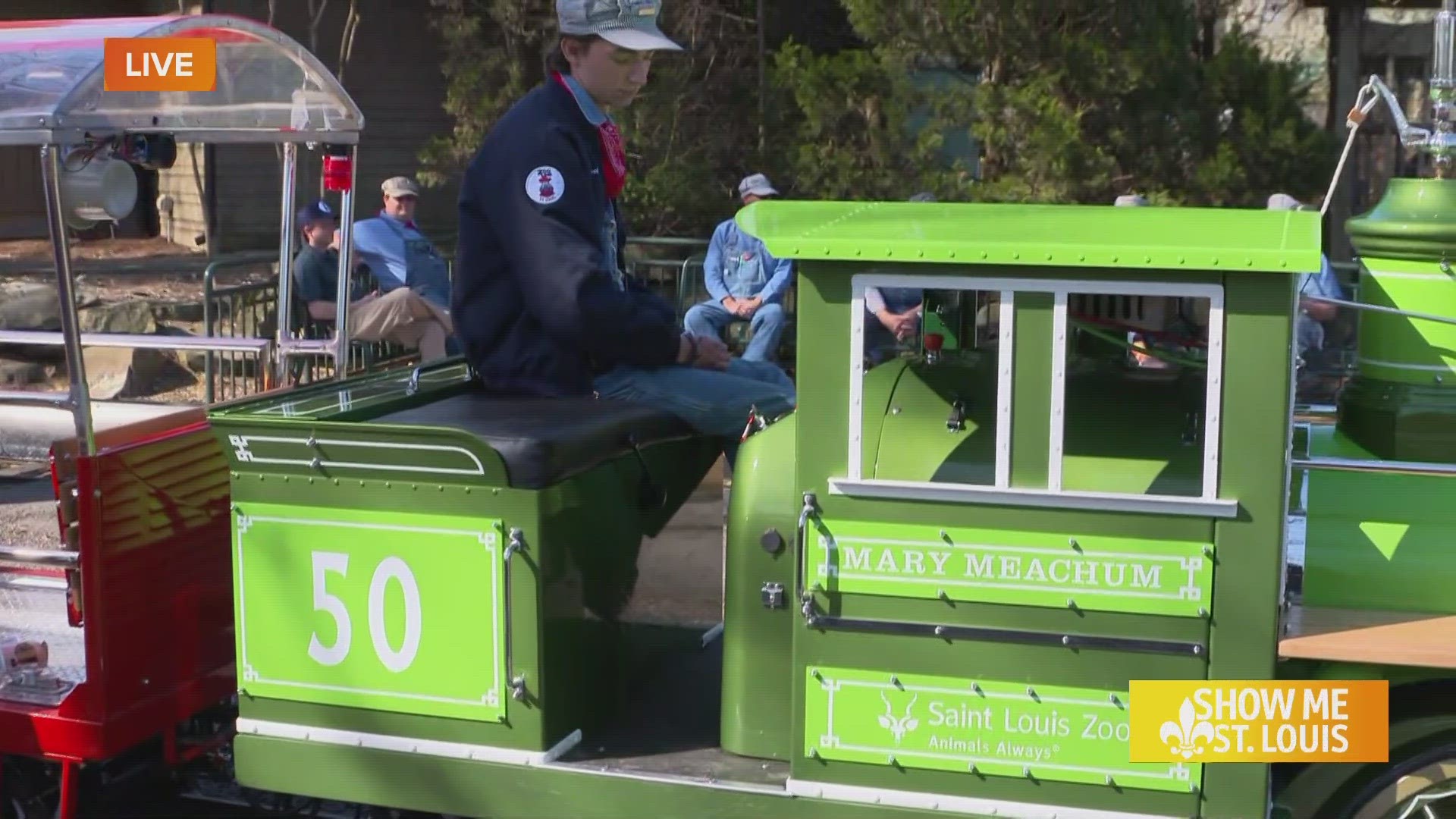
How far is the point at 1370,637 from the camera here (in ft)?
10.1

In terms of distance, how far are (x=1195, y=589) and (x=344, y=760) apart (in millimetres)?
1963

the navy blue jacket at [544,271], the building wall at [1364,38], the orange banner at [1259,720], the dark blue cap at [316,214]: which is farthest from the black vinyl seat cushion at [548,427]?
the building wall at [1364,38]

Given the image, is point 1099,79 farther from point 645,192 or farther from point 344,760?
point 344,760

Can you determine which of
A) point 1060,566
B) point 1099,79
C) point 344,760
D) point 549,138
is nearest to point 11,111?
point 549,138

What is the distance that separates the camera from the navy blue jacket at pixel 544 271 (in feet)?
12.5

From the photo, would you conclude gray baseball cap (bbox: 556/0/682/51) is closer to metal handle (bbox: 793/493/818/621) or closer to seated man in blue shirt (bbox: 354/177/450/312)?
metal handle (bbox: 793/493/818/621)

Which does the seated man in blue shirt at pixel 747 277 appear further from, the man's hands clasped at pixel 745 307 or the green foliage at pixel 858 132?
the green foliage at pixel 858 132

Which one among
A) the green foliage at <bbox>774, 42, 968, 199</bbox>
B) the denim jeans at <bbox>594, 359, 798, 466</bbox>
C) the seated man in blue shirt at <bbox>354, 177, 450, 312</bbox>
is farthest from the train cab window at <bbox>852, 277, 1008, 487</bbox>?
the green foliage at <bbox>774, 42, 968, 199</bbox>

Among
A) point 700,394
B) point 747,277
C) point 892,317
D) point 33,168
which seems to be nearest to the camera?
point 700,394

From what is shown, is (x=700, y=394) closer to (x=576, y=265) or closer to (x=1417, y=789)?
(x=576, y=265)

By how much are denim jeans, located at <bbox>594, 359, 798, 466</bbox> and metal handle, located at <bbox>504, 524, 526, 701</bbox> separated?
0.72 meters

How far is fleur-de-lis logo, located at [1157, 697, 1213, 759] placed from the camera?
3.06m

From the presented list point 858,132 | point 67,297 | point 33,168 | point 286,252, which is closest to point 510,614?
point 67,297

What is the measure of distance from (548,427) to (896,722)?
1.03m
